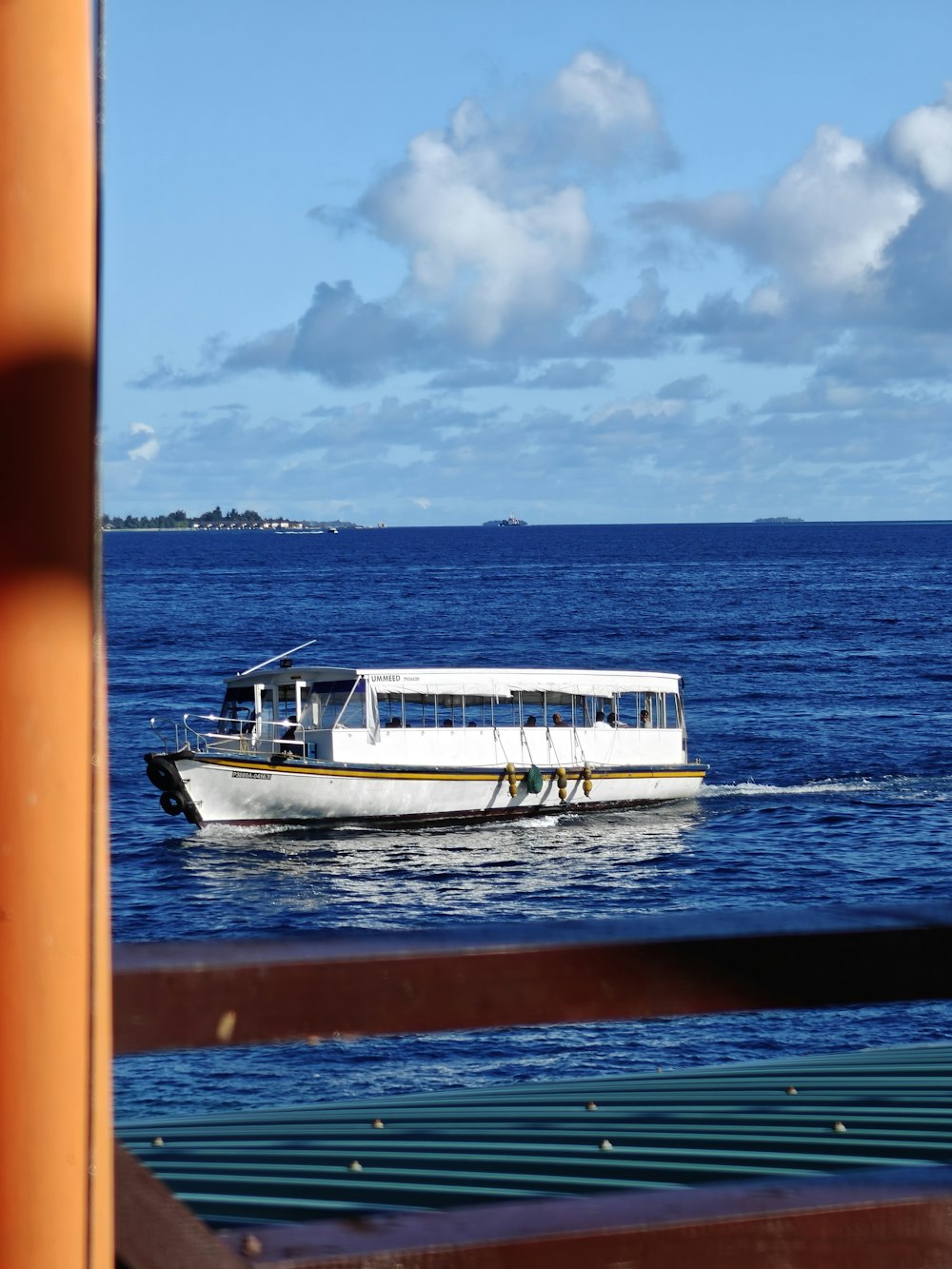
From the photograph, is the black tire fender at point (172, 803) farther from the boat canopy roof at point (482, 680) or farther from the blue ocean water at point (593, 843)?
the boat canopy roof at point (482, 680)

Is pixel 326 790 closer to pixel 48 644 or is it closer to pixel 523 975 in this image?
pixel 523 975

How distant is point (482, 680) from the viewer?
41562mm

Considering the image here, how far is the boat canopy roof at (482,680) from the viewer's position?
40.0 m

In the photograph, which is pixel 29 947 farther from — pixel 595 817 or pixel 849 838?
pixel 595 817

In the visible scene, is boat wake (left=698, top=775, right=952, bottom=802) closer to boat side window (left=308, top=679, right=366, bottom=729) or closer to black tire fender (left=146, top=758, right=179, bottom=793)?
boat side window (left=308, top=679, right=366, bottom=729)

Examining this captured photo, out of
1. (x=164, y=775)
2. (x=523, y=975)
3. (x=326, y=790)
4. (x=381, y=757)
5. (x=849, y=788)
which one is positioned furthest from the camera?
(x=849, y=788)

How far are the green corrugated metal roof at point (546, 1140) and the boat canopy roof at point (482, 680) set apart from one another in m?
35.0

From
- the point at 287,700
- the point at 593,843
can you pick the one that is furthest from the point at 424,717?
the point at 593,843

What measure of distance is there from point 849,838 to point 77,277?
36971mm

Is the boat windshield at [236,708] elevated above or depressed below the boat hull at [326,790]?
above

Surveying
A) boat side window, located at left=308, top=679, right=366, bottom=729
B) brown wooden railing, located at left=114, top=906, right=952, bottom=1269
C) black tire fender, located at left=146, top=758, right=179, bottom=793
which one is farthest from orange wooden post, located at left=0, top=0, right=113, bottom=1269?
black tire fender, located at left=146, top=758, right=179, bottom=793

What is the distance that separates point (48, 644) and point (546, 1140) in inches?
84.5

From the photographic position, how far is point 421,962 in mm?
2912

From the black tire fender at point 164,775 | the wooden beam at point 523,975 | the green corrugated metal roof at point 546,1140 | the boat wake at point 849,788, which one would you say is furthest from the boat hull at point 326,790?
the wooden beam at point 523,975
